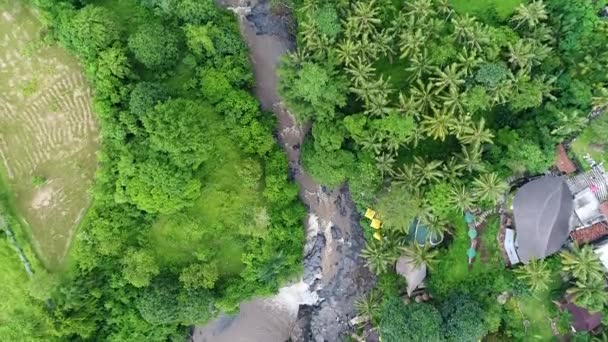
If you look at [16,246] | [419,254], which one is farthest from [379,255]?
[16,246]

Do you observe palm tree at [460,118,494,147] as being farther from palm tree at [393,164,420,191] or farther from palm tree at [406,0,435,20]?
palm tree at [406,0,435,20]

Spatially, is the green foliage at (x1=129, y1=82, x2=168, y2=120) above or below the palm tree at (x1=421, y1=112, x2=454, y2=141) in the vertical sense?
below

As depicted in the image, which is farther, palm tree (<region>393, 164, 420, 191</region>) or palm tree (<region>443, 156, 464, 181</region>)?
palm tree (<region>393, 164, 420, 191</region>)

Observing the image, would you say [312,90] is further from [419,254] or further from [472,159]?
[419,254]

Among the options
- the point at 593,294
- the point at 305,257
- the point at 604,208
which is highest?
the point at 604,208

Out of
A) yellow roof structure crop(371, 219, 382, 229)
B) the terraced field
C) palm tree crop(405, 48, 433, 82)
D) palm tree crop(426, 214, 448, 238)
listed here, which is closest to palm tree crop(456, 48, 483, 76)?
palm tree crop(405, 48, 433, 82)

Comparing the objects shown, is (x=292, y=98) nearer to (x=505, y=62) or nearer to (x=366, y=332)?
(x=505, y=62)

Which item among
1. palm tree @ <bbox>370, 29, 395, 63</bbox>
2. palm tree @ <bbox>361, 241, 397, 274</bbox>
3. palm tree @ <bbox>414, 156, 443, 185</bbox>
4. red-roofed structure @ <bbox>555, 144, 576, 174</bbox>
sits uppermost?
palm tree @ <bbox>370, 29, 395, 63</bbox>

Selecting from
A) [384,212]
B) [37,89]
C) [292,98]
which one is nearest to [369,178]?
[384,212]
